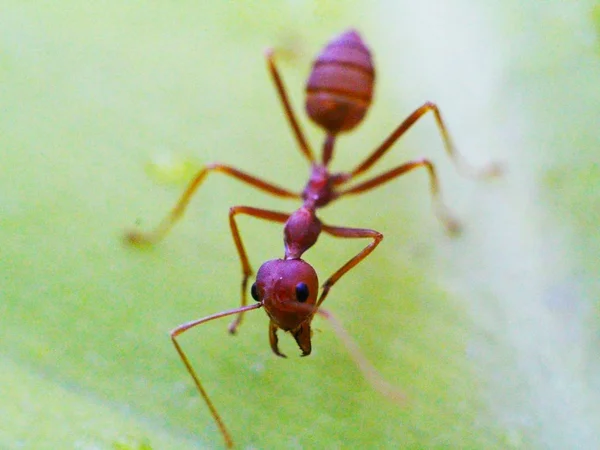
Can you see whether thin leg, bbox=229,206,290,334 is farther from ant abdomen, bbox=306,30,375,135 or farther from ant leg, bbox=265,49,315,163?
ant abdomen, bbox=306,30,375,135

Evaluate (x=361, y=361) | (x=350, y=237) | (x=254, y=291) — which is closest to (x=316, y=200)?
(x=350, y=237)

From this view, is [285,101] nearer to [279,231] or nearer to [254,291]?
[279,231]

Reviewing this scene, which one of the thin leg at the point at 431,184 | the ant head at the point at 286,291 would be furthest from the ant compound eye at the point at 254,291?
the thin leg at the point at 431,184

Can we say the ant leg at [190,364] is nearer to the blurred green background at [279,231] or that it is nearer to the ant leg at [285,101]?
the blurred green background at [279,231]

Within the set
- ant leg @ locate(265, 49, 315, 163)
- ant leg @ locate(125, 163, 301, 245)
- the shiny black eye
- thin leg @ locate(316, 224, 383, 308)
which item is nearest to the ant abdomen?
ant leg @ locate(265, 49, 315, 163)

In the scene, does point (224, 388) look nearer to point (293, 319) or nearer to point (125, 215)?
point (293, 319)

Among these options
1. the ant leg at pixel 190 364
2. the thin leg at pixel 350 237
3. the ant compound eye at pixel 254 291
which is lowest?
the ant leg at pixel 190 364
